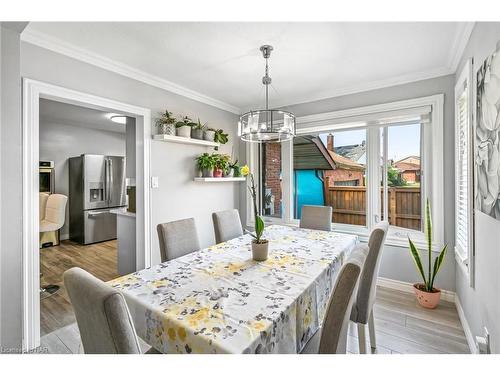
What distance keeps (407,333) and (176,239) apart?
2067 mm

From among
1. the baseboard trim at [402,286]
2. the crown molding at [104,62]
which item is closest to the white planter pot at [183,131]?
the crown molding at [104,62]

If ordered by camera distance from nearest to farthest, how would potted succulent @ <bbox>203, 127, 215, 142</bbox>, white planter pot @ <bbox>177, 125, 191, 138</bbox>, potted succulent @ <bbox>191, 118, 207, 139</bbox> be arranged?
white planter pot @ <bbox>177, 125, 191, 138</bbox> < potted succulent @ <bbox>191, 118, 207, 139</bbox> < potted succulent @ <bbox>203, 127, 215, 142</bbox>

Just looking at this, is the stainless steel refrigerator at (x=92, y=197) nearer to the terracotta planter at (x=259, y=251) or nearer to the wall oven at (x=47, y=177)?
the wall oven at (x=47, y=177)

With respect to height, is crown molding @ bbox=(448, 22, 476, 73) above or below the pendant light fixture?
above

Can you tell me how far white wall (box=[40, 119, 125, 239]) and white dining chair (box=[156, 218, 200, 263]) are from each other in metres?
4.45

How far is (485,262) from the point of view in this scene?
1.50 m

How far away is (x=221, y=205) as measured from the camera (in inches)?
150

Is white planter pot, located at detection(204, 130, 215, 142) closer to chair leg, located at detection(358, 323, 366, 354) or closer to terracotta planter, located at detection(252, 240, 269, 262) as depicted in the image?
terracotta planter, located at detection(252, 240, 269, 262)

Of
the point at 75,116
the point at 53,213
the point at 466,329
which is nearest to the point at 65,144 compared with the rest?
the point at 75,116

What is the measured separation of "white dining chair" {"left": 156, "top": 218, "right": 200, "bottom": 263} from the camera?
1920 mm

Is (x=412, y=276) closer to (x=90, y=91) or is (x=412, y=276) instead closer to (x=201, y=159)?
(x=201, y=159)

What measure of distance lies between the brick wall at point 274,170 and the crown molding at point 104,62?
1224mm

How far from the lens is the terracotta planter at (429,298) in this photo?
95.0 inches

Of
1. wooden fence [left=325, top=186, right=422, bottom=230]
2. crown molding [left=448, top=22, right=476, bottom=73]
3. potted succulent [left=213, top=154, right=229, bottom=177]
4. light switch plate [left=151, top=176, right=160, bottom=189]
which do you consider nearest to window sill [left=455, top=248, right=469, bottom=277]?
wooden fence [left=325, top=186, right=422, bottom=230]
